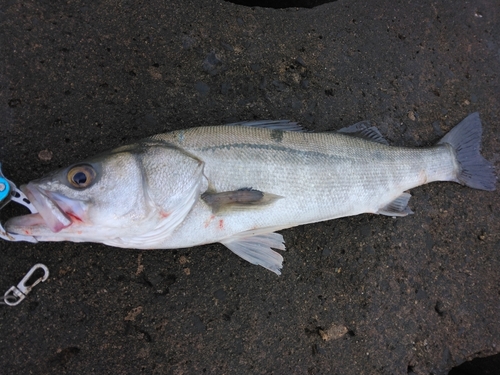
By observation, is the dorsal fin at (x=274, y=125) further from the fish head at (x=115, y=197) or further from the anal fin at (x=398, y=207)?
the anal fin at (x=398, y=207)

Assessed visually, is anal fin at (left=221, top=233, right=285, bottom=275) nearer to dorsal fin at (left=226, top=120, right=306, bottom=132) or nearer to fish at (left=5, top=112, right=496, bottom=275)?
fish at (left=5, top=112, right=496, bottom=275)

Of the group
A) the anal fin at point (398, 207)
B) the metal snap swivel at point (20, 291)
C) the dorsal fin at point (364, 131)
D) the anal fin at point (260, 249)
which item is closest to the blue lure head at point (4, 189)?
the metal snap swivel at point (20, 291)

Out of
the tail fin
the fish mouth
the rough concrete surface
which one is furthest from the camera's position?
the tail fin

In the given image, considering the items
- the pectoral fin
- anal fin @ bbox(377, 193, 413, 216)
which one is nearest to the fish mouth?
the pectoral fin

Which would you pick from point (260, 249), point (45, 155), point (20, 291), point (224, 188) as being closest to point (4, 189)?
point (45, 155)

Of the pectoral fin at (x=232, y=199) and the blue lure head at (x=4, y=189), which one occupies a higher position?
the blue lure head at (x=4, y=189)

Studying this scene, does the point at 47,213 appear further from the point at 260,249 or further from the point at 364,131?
the point at 364,131
